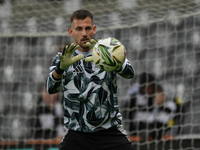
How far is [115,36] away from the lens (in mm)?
6348

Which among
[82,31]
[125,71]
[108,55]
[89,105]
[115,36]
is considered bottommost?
[89,105]

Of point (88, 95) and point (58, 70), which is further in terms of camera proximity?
point (88, 95)

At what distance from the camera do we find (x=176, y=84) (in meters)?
6.22

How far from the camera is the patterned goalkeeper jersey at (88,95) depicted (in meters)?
2.45

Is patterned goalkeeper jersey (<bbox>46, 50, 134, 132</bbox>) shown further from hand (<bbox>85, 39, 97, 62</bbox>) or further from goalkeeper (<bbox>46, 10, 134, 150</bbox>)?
hand (<bbox>85, 39, 97, 62</bbox>)

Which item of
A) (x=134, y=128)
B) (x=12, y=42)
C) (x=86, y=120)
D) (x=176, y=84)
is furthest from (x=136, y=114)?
(x=86, y=120)

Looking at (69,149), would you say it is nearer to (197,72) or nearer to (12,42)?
(197,72)

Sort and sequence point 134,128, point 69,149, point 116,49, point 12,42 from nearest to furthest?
point 116,49 < point 69,149 < point 134,128 < point 12,42

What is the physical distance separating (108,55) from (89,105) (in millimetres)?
466

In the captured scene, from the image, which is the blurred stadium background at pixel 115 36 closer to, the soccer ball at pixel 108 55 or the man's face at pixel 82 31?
the man's face at pixel 82 31

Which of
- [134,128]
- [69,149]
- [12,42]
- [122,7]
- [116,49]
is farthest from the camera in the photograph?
[12,42]

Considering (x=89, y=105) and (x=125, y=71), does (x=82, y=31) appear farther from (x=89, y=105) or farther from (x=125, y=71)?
(x=89, y=105)

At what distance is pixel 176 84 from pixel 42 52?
2.79 metres

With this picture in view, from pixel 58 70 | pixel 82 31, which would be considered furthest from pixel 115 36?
pixel 58 70
